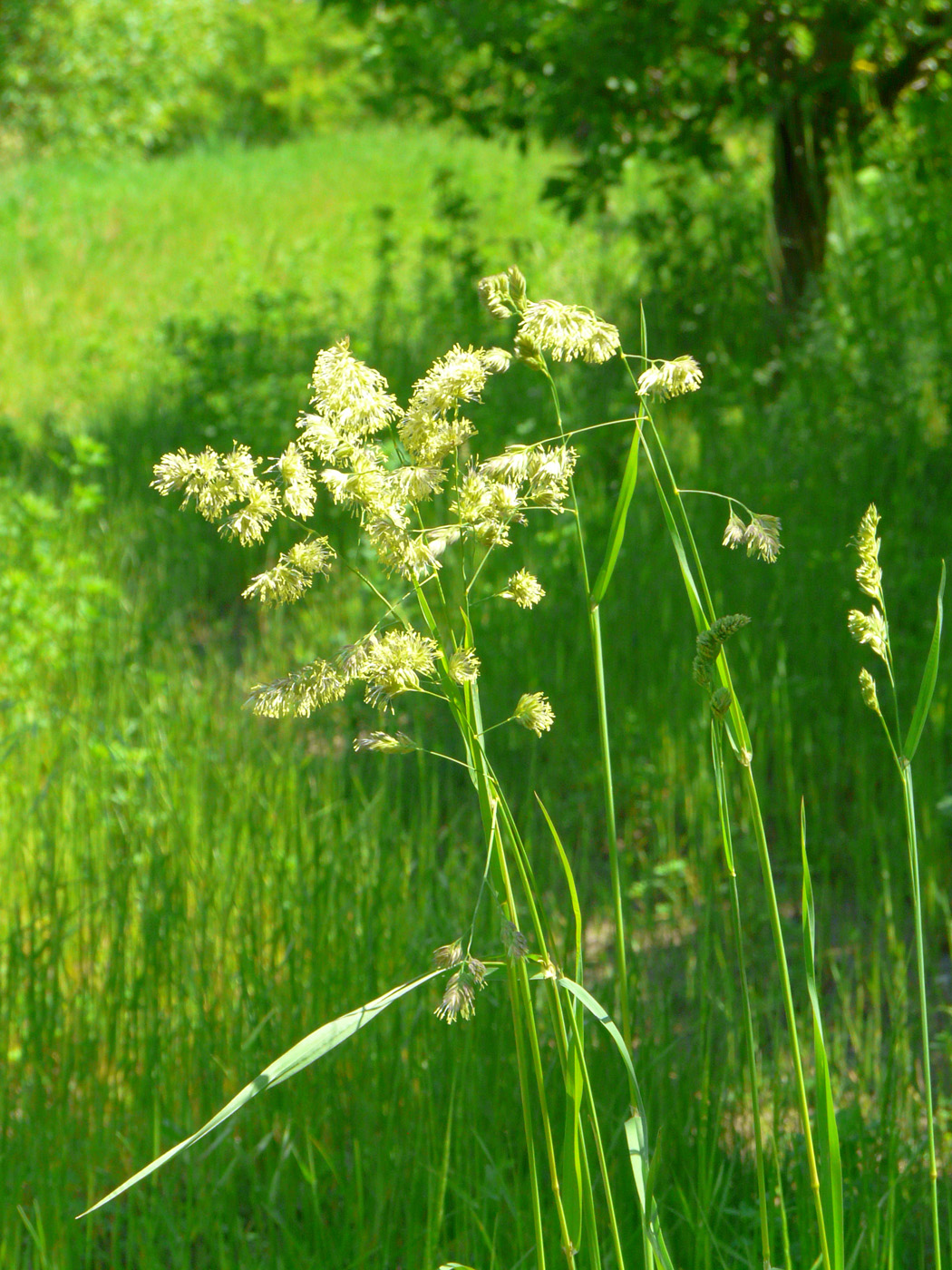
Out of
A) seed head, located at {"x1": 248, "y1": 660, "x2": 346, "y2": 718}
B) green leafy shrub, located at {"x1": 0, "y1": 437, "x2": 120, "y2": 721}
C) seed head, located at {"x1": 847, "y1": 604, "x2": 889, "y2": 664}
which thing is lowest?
seed head, located at {"x1": 248, "y1": 660, "x2": 346, "y2": 718}

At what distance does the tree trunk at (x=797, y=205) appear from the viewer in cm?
552

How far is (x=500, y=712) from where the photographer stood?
136 inches

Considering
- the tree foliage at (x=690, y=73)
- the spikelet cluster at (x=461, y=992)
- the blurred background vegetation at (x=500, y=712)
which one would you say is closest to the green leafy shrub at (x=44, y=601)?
the blurred background vegetation at (x=500, y=712)

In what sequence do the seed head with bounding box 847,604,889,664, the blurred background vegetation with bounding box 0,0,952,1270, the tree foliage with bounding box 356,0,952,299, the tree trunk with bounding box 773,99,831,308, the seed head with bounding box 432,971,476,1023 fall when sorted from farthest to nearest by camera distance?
the tree trunk with bounding box 773,99,831,308
the tree foliage with bounding box 356,0,952,299
the blurred background vegetation with bounding box 0,0,952,1270
the seed head with bounding box 847,604,889,664
the seed head with bounding box 432,971,476,1023

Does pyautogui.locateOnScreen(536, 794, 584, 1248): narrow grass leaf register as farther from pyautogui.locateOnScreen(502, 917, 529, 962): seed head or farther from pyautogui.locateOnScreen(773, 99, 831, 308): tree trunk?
pyautogui.locateOnScreen(773, 99, 831, 308): tree trunk

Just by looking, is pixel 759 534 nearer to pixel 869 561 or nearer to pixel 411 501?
pixel 869 561

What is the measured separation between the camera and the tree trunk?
5.52 m

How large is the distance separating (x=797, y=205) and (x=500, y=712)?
3.38 meters

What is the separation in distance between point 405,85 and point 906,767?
5.76m

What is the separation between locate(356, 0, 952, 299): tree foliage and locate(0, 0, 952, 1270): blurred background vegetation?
0.02 meters

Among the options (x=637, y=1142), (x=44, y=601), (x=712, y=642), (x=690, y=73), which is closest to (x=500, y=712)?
(x=44, y=601)

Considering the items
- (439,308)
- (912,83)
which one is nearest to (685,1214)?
(912,83)

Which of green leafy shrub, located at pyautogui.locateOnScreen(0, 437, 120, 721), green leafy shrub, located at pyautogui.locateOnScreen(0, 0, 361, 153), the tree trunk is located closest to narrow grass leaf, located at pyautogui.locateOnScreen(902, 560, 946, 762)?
green leafy shrub, located at pyautogui.locateOnScreen(0, 437, 120, 721)

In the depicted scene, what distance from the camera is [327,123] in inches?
1315
